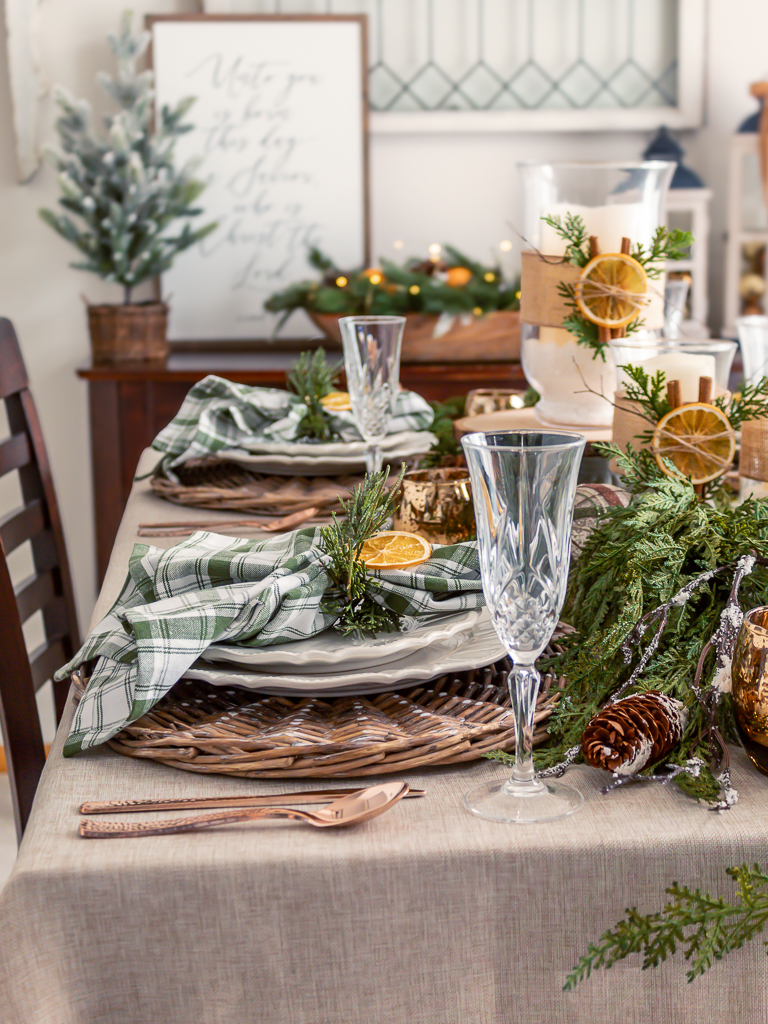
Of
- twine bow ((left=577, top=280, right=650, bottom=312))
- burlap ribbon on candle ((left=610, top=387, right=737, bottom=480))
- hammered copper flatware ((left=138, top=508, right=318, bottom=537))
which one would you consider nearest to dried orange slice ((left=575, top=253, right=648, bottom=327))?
twine bow ((left=577, top=280, right=650, bottom=312))

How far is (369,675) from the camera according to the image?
0.61 m

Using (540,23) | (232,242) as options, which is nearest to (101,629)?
(232,242)

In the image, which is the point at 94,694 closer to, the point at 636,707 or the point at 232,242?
the point at 636,707

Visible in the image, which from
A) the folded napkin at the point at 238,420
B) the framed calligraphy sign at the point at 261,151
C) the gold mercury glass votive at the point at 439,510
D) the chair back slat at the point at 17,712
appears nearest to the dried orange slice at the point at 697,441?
the gold mercury glass votive at the point at 439,510

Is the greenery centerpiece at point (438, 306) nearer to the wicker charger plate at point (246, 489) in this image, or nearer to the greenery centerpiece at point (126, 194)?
the greenery centerpiece at point (126, 194)

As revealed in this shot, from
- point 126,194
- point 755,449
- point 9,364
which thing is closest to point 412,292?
point 126,194

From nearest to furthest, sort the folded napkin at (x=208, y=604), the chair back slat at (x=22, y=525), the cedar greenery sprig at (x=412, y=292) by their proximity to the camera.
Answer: the folded napkin at (x=208, y=604)
the chair back slat at (x=22, y=525)
the cedar greenery sprig at (x=412, y=292)

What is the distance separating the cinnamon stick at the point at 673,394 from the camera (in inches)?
31.5

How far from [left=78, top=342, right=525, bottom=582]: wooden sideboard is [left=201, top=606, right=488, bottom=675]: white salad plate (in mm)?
1399

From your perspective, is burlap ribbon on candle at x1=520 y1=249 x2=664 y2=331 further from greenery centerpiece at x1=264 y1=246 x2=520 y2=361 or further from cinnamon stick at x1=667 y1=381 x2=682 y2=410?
greenery centerpiece at x1=264 y1=246 x2=520 y2=361

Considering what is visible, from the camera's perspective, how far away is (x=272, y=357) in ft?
7.40

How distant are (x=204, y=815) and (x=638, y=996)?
0.75ft

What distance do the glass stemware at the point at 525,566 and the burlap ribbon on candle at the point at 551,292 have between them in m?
0.46

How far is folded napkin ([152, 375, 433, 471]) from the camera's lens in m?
1.20
